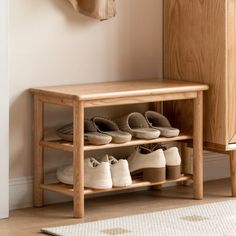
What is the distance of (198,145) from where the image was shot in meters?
4.00

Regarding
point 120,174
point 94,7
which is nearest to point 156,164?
point 120,174

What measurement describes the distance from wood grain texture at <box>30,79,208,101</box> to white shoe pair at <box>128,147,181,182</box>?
297 mm

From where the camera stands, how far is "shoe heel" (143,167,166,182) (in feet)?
12.8

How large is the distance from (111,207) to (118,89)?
0.56 m

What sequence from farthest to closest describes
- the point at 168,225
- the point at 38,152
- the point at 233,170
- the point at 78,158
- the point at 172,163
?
the point at 233,170 < the point at 172,163 < the point at 38,152 < the point at 78,158 < the point at 168,225

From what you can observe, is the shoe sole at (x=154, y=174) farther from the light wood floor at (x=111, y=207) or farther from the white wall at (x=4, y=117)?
the white wall at (x=4, y=117)

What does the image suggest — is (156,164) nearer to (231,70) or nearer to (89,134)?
(89,134)

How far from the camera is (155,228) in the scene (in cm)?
345

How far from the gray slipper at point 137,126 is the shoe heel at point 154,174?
0.16 meters

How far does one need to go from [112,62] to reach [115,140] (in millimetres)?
526

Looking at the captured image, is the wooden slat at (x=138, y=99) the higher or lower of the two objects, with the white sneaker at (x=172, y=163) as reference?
higher

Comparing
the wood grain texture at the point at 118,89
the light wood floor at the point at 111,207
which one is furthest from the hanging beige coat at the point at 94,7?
the light wood floor at the point at 111,207

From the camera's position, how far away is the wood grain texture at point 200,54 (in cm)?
395

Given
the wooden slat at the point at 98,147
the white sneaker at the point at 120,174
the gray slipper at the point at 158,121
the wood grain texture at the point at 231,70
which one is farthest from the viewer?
the gray slipper at the point at 158,121
